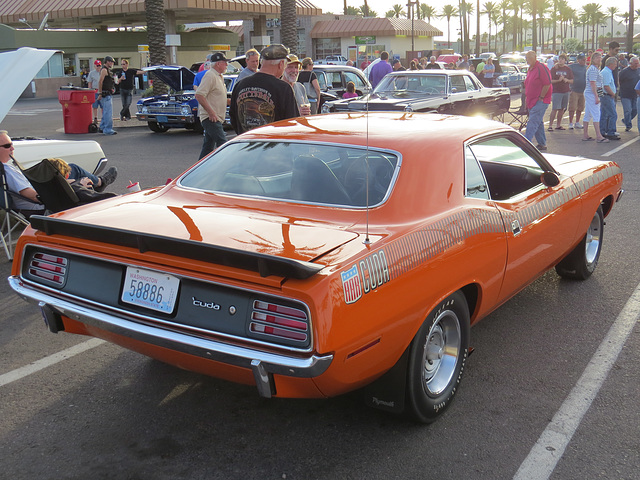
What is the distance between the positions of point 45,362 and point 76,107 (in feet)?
46.3

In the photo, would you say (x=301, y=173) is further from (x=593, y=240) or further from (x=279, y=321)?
(x=593, y=240)

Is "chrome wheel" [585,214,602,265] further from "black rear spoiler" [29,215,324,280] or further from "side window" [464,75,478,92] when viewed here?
"side window" [464,75,478,92]

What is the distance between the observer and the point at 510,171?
5.02 meters

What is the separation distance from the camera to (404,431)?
3400 millimetres

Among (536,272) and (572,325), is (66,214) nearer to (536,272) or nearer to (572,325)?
(536,272)

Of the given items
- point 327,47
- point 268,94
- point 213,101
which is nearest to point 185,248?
point 268,94

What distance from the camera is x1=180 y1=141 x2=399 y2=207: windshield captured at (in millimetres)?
3672

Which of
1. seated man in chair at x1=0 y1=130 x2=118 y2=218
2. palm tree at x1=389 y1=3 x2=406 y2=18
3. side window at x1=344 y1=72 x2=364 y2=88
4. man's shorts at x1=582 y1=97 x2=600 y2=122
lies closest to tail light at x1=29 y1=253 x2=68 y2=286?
seated man in chair at x1=0 y1=130 x2=118 y2=218

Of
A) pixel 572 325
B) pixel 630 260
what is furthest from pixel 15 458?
pixel 630 260

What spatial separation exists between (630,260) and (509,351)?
255 cm

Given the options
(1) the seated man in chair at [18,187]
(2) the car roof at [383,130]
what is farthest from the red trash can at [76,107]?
(2) the car roof at [383,130]

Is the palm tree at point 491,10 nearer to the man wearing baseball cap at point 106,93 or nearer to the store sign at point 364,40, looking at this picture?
the store sign at point 364,40

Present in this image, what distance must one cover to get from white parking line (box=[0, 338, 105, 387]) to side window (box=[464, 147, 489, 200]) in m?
2.59

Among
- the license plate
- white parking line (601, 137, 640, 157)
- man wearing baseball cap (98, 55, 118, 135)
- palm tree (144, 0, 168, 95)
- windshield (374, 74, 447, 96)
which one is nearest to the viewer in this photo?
the license plate
